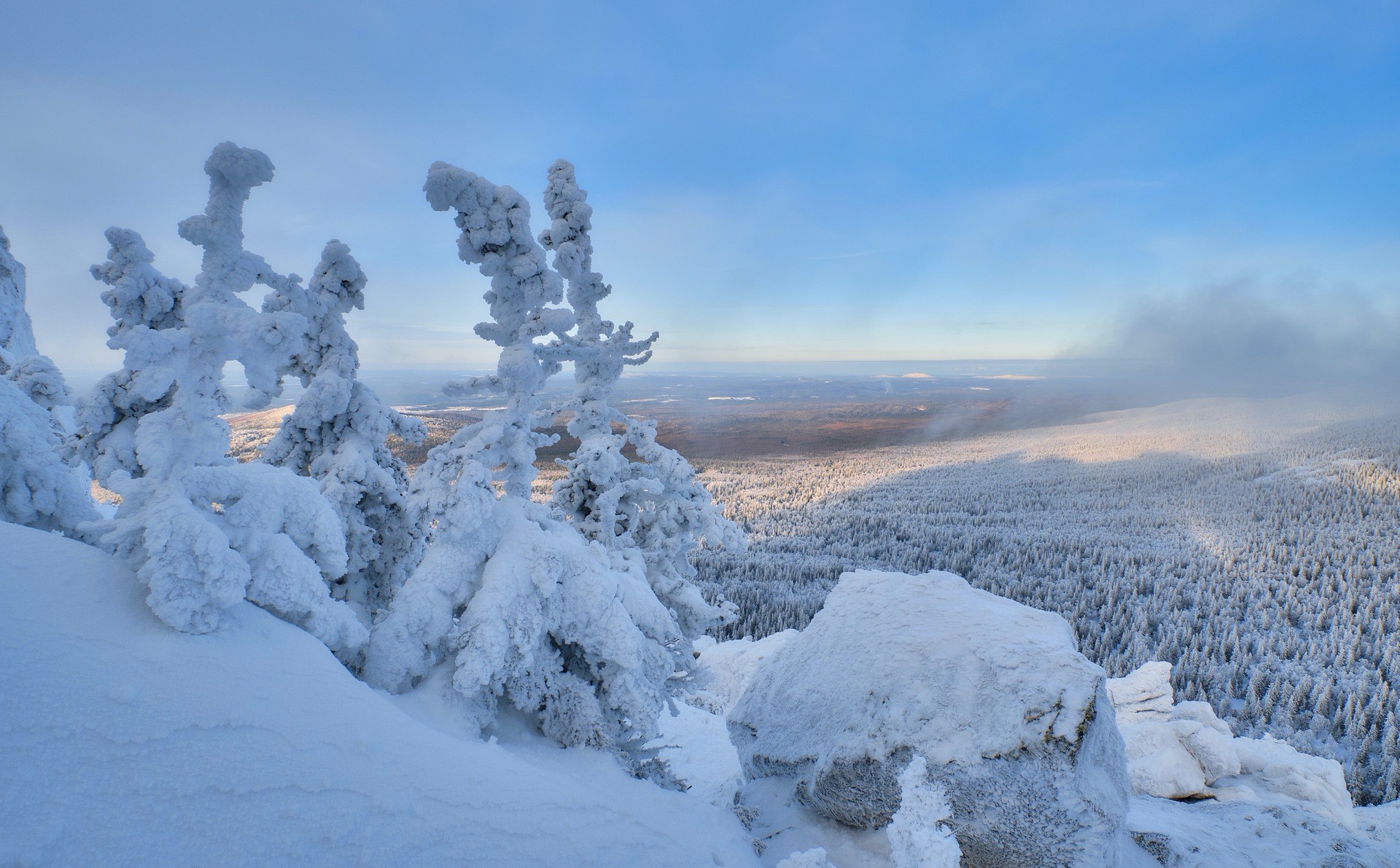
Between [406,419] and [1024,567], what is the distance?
145 ft

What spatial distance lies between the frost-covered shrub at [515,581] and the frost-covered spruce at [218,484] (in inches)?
31.1

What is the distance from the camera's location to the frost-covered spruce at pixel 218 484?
3.28 metres

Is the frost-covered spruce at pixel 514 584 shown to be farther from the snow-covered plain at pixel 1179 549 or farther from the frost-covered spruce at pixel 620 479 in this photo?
the snow-covered plain at pixel 1179 549

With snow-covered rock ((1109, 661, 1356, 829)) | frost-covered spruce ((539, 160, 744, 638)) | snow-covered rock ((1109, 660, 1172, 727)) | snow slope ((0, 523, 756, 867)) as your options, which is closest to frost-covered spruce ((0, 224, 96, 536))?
snow slope ((0, 523, 756, 867))

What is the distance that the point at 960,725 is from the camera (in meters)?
5.27

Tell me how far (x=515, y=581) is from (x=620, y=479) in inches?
214

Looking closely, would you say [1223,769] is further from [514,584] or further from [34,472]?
[34,472]

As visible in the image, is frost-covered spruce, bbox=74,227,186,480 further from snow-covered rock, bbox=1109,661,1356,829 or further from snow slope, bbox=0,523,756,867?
snow-covered rock, bbox=1109,661,1356,829

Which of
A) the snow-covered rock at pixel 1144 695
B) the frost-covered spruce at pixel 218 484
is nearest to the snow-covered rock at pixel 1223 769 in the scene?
the snow-covered rock at pixel 1144 695

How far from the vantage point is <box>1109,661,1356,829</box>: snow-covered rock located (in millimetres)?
10094

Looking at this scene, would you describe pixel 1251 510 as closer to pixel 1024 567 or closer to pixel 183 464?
pixel 1024 567

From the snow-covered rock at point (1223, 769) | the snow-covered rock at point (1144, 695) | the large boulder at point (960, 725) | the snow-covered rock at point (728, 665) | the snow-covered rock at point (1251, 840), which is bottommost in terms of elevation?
the snow-covered rock at point (728, 665)

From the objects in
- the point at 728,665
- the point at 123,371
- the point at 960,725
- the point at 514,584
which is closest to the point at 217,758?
the point at 514,584

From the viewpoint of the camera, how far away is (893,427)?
398 ft
